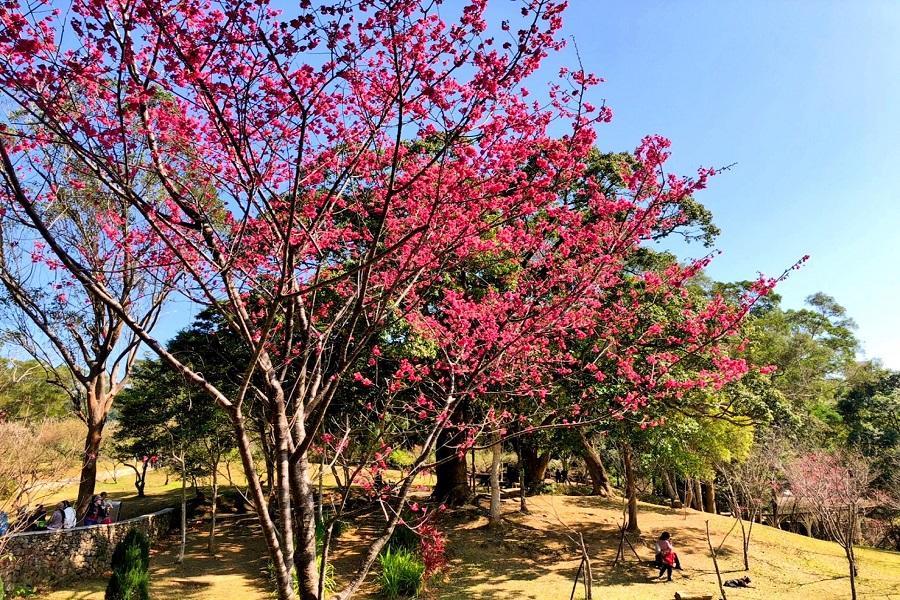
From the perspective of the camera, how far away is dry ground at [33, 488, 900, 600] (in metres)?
10.1

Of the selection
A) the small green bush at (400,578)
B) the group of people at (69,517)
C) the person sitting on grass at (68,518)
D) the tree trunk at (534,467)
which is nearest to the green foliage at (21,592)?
the group of people at (69,517)

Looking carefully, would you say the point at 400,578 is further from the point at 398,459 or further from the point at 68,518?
the point at 398,459

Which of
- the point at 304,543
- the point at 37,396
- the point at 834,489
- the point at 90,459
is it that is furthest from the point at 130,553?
the point at 37,396

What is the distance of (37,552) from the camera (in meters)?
10.4

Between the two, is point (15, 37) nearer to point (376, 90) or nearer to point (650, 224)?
point (376, 90)

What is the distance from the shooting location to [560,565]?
11.7 meters

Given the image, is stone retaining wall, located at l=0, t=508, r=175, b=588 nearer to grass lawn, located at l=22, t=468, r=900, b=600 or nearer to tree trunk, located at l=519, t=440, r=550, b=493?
grass lawn, located at l=22, t=468, r=900, b=600

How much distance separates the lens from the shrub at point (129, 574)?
8305 millimetres

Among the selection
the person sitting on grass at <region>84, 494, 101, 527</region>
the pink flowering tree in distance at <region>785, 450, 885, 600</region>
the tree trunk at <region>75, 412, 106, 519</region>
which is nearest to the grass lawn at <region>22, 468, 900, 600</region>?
the pink flowering tree in distance at <region>785, 450, 885, 600</region>

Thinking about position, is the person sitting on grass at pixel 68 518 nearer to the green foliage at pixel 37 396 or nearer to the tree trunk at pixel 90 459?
the tree trunk at pixel 90 459

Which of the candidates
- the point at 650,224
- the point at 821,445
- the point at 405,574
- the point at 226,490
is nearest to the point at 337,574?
the point at 405,574

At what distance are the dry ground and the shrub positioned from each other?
140 centimetres

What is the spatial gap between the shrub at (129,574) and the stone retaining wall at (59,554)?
1.58 meters

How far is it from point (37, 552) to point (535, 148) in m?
12.7
